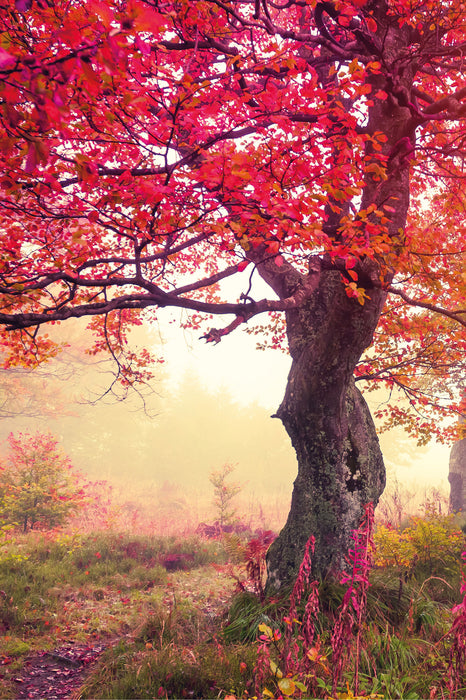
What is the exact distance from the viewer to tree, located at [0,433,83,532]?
10922 millimetres

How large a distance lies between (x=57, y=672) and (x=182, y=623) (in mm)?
1434

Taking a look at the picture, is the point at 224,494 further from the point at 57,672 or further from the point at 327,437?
the point at 57,672

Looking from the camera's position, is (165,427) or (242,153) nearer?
(242,153)

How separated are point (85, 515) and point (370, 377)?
12.5 metres

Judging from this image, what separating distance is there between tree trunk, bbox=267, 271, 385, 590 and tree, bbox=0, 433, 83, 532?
7.75 meters

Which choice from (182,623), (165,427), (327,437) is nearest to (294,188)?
(327,437)

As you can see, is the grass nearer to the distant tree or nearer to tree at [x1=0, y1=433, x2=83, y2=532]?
tree at [x1=0, y1=433, x2=83, y2=532]

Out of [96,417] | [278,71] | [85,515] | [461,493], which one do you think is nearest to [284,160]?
[278,71]

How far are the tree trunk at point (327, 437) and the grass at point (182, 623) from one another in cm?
57

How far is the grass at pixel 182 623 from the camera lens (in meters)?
3.25

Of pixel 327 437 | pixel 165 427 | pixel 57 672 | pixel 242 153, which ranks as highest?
pixel 165 427

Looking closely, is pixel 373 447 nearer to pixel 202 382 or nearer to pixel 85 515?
pixel 85 515

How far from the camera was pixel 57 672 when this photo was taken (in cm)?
452

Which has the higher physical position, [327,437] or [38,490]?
[327,437]
